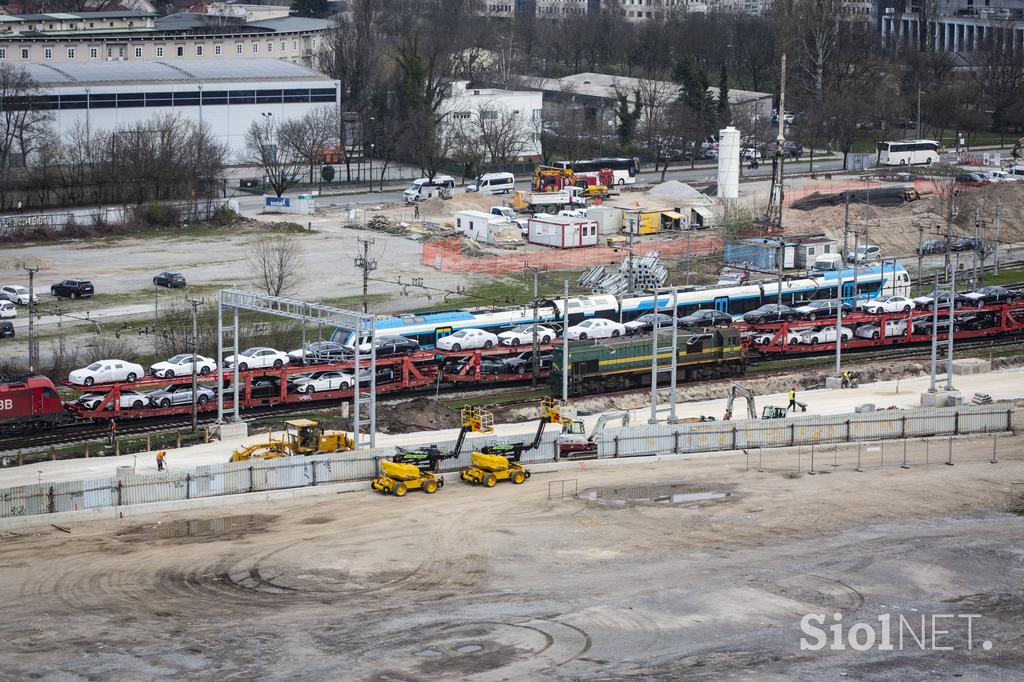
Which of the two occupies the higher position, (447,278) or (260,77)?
(260,77)

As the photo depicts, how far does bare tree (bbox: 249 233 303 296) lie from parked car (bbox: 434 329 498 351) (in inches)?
582

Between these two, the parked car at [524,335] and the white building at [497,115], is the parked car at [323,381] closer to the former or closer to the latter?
the parked car at [524,335]

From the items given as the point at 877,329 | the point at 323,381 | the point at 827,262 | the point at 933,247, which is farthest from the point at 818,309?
the point at 933,247

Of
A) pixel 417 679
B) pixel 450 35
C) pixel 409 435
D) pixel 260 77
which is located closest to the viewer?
pixel 417 679

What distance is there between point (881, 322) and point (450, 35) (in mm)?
111783

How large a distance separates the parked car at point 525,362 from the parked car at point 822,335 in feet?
45.3

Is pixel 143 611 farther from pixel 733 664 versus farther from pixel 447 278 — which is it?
pixel 447 278

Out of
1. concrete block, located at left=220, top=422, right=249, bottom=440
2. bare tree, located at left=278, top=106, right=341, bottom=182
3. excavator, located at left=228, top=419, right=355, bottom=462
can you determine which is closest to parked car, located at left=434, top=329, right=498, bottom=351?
concrete block, located at left=220, top=422, right=249, bottom=440

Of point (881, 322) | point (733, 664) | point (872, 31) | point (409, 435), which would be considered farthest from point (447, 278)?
point (872, 31)

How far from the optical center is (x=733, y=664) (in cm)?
3781

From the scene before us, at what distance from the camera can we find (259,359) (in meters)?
63.9

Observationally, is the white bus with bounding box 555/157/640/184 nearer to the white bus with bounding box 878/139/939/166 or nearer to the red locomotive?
the white bus with bounding box 878/139/939/166

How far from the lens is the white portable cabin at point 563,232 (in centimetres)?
9969

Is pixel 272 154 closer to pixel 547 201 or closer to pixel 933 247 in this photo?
pixel 547 201
